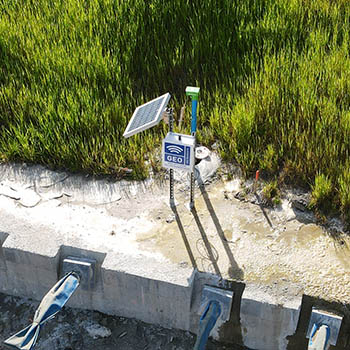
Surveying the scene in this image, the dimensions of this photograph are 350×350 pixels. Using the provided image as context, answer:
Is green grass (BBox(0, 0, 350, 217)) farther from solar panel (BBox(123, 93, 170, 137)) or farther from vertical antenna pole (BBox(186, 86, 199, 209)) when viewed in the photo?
solar panel (BBox(123, 93, 170, 137))

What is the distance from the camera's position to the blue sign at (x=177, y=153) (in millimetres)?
2441

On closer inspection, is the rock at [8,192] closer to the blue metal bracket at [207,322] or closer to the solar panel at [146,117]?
the solar panel at [146,117]

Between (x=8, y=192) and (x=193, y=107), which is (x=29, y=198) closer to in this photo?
(x=8, y=192)

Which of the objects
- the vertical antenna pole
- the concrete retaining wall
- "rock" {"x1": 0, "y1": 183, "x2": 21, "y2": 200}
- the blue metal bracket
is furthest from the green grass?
the blue metal bracket

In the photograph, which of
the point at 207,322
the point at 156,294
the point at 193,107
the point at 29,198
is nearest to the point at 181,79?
the point at 193,107

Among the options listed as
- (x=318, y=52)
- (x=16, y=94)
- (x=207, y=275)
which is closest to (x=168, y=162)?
(x=207, y=275)

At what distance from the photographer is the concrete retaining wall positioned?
7.67ft

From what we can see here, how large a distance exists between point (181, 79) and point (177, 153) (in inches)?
52.3

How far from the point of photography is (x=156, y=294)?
2443 millimetres

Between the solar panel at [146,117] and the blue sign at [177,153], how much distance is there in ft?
0.50

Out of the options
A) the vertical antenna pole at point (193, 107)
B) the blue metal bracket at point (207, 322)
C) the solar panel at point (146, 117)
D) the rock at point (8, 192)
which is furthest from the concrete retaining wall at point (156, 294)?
the solar panel at point (146, 117)

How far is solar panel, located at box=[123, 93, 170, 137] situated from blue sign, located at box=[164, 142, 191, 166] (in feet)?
0.50

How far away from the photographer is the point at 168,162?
253 cm

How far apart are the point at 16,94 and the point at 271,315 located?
7.25ft
